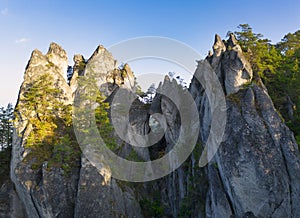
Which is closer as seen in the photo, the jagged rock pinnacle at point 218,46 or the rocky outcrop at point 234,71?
the rocky outcrop at point 234,71

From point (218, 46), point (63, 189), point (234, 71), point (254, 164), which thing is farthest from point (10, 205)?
point (218, 46)

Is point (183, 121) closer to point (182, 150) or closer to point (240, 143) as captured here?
point (182, 150)

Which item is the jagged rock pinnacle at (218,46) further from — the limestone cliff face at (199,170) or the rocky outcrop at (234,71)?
the rocky outcrop at (234,71)

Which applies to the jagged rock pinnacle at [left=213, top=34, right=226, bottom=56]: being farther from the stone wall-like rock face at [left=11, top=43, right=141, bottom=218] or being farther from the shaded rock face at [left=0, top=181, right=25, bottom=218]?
the shaded rock face at [left=0, top=181, right=25, bottom=218]

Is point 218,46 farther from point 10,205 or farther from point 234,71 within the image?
point 10,205

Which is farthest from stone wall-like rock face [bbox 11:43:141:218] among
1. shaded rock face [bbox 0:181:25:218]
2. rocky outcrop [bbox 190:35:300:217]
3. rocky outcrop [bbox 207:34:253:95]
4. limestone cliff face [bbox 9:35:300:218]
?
rocky outcrop [bbox 207:34:253:95]

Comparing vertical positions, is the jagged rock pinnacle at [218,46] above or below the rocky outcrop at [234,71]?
above

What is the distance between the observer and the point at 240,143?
13.4 m

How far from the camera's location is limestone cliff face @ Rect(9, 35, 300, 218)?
1272cm

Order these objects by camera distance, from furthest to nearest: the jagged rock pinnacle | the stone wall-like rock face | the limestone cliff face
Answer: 1. the jagged rock pinnacle
2. the stone wall-like rock face
3. the limestone cliff face

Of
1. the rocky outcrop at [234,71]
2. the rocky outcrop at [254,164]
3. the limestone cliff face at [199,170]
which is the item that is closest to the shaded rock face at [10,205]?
the limestone cliff face at [199,170]

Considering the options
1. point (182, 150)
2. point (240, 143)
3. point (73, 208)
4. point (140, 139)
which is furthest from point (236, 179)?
point (140, 139)

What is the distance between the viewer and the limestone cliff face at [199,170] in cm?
1272

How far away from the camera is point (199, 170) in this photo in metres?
18.4
